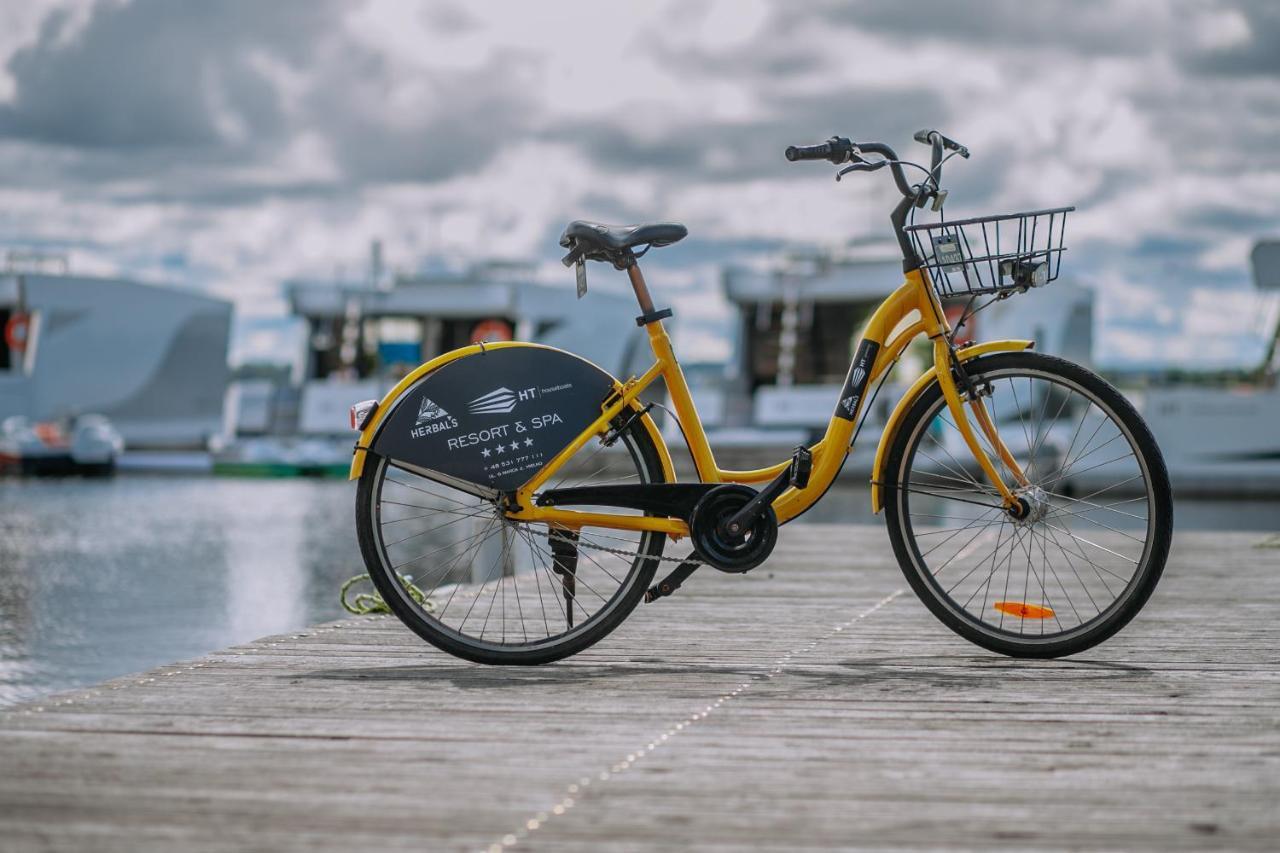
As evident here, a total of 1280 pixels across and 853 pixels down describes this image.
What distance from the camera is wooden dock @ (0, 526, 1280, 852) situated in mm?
1969

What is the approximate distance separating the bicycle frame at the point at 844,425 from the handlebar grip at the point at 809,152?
0.32 m

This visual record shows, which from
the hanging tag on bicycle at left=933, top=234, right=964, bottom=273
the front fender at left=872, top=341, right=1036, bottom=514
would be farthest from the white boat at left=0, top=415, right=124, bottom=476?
the hanging tag on bicycle at left=933, top=234, right=964, bottom=273

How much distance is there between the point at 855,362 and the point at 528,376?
72 centimetres

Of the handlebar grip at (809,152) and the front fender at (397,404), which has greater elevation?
the handlebar grip at (809,152)

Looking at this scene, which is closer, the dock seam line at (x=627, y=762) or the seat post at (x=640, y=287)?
the dock seam line at (x=627, y=762)

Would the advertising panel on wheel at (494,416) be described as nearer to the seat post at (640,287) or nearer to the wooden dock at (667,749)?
the seat post at (640,287)

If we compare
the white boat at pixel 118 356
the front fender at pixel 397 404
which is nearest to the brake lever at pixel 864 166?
the front fender at pixel 397 404

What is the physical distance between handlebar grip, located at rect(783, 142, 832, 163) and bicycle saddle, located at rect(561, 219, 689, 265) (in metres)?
0.29

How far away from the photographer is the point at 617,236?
3275 millimetres

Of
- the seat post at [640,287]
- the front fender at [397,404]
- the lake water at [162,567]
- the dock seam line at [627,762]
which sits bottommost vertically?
the lake water at [162,567]

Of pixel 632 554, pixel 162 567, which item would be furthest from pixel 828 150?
pixel 162 567

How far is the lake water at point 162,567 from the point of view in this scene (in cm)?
1148

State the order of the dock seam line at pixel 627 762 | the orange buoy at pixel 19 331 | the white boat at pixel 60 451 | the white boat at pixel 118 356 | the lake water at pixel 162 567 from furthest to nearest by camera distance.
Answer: the orange buoy at pixel 19 331, the white boat at pixel 118 356, the white boat at pixel 60 451, the lake water at pixel 162 567, the dock seam line at pixel 627 762

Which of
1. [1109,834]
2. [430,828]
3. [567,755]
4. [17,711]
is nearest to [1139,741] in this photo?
[1109,834]
